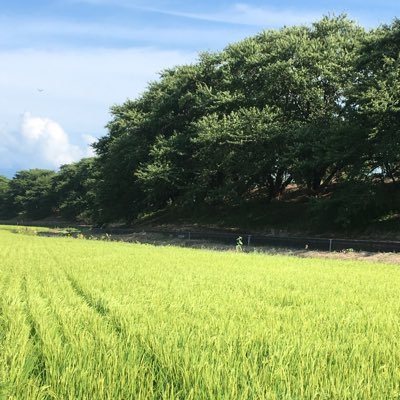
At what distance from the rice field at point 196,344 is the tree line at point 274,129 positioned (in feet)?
64.4

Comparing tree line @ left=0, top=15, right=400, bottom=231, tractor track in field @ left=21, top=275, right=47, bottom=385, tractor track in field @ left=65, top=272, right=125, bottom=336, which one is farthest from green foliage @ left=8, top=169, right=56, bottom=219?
tractor track in field @ left=21, top=275, right=47, bottom=385

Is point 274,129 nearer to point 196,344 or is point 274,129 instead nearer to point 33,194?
point 196,344

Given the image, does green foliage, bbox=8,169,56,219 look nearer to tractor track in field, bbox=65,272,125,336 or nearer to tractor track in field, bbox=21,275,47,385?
tractor track in field, bbox=65,272,125,336

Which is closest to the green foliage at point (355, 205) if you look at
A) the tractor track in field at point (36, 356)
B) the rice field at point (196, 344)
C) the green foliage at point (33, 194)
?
the rice field at point (196, 344)

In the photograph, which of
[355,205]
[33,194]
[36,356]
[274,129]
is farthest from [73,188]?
[36,356]

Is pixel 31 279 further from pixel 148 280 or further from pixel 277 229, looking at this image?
pixel 277 229

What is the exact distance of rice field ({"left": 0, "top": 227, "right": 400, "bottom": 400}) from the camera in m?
3.23

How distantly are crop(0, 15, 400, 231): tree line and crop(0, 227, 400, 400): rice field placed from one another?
→ 1962 centimetres

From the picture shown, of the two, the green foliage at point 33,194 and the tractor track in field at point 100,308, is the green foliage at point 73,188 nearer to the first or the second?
the green foliage at point 33,194

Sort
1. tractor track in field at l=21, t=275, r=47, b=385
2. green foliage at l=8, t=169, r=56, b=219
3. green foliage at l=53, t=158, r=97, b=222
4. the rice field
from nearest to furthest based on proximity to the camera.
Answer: the rice field → tractor track in field at l=21, t=275, r=47, b=385 → green foliage at l=53, t=158, r=97, b=222 → green foliage at l=8, t=169, r=56, b=219

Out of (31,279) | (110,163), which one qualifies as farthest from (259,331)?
(110,163)

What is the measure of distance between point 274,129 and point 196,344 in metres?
29.9

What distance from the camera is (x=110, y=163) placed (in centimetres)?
4753

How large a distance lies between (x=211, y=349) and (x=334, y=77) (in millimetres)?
32262
